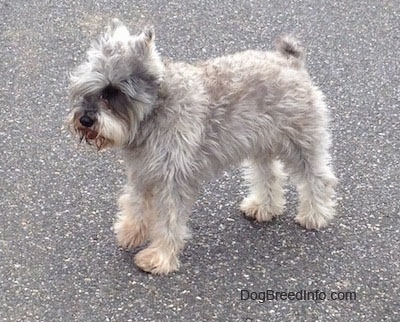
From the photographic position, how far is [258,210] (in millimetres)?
4730

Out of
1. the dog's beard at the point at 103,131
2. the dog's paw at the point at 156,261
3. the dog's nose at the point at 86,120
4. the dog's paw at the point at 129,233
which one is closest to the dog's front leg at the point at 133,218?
the dog's paw at the point at 129,233

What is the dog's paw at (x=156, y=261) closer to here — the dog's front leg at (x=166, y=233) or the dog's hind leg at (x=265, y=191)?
the dog's front leg at (x=166, y=233)

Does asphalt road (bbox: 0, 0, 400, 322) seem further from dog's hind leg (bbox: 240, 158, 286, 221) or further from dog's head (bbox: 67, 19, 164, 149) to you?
dog's head (bbox: 67, 19, 164, 149)

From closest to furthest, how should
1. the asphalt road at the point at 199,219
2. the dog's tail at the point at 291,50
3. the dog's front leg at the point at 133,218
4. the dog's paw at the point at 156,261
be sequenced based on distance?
the asphalt road at the point at 199,219 < the dog's paw at the point at 156,261 < the dog's front leg at the point at 133,218 < the dog's tail at the point at 291,50

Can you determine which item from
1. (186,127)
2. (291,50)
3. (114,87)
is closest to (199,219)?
(186,127)

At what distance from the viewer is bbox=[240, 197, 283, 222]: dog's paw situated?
4723 millimetres

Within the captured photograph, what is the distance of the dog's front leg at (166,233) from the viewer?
4.20m

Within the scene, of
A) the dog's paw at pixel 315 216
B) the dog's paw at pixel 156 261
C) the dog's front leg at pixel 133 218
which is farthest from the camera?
the dog's paw at pixel 315 216

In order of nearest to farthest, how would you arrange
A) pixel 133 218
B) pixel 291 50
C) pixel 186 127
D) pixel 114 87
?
1. pixel 114 87
2. pixel 186 127
3. pixel 133 218
4. pixel 291 50

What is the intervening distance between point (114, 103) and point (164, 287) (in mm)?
1034

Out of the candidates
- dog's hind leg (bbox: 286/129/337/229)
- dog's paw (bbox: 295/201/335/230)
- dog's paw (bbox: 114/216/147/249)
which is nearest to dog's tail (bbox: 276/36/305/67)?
dog's hind leg (bbox: 286/129/337/229)

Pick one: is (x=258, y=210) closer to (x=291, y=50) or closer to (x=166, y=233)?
(x=166, y=233)

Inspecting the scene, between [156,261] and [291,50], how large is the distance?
1.38 meters

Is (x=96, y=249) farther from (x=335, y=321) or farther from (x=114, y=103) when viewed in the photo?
(x=335, y=321)
